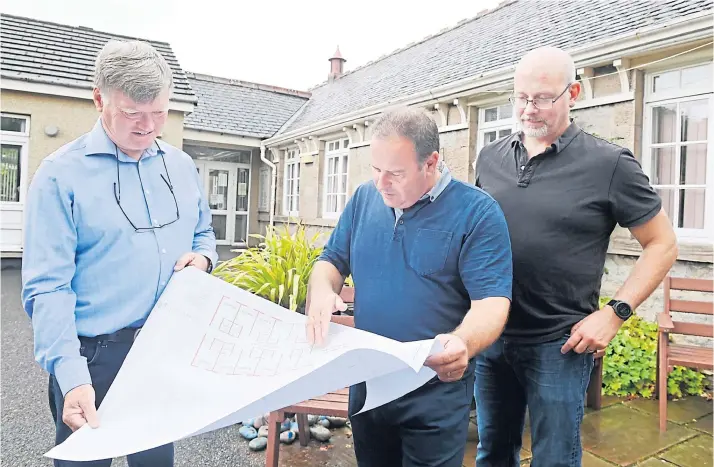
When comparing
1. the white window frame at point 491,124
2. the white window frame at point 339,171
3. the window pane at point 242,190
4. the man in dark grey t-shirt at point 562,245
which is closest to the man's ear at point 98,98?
the man in dark grey t-shirt at point 562,245

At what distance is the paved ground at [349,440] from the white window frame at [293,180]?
355 inches

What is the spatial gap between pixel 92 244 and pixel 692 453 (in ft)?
12.8

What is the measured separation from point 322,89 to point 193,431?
16951 millimetres

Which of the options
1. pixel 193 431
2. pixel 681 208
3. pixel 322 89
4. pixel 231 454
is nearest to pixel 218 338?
pixel 193 431

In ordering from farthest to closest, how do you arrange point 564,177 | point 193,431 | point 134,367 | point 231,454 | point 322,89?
point 322,89
point 231,454
point 564,177
point 134,367
point 193,431

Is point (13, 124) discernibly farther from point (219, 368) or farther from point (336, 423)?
point (219, 368)

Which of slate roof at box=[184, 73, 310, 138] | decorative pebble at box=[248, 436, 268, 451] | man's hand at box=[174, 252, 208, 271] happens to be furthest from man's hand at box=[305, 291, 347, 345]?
slate roof at box=[184, 73, 310, 138]

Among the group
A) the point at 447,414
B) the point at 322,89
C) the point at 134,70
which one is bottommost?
the point at 447,414

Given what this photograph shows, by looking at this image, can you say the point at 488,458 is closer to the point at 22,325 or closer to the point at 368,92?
the point at 22,325

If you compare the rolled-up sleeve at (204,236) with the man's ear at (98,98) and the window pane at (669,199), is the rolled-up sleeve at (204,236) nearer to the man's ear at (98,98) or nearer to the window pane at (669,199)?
the man's ear at (98,98)

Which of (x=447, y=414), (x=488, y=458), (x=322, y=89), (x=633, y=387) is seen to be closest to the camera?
(x=447, y=414)

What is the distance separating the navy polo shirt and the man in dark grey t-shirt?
384mm

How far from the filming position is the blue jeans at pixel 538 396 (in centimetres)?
168

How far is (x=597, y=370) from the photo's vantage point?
384cm
